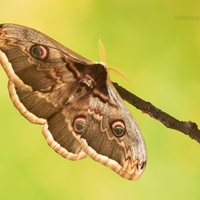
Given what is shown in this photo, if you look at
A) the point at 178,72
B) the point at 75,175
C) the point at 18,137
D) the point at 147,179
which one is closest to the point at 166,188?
the point at 147,179

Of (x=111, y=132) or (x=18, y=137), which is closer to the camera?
(x=111, y=132)

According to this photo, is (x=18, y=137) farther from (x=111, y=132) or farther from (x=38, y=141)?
(x=111, y=132)

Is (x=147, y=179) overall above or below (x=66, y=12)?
below

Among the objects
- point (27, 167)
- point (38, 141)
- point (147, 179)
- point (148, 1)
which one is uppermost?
point (148, 1)

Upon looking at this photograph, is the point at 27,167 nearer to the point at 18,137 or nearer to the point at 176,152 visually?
the point at 18,137

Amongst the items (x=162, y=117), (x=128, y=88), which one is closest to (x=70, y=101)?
(x=162, y=117)

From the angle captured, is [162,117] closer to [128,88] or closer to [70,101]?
[70,101]
